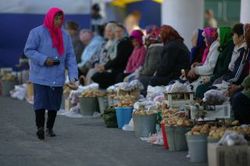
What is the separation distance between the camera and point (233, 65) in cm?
1236

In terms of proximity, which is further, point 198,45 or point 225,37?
point 198,45

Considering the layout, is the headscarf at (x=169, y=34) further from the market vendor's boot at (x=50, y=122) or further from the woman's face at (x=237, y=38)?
the market vendor's boot at (x=50, y=122)

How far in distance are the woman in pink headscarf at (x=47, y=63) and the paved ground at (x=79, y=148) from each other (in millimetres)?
A: 519

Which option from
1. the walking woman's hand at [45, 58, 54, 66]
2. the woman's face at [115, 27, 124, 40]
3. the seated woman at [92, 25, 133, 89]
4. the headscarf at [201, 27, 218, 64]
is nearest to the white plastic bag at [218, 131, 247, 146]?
the walking woman's hand at [45, 58, 54, 66]

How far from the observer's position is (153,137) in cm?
1198

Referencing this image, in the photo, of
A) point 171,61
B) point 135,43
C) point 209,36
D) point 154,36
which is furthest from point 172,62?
point 135,43

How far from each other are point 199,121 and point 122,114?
2890 mm

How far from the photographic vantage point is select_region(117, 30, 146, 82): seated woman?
16234mm

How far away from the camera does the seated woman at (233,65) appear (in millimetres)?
11930

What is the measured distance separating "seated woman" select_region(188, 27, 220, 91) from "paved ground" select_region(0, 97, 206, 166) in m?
1.36

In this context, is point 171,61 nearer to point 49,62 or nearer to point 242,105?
point 49,62

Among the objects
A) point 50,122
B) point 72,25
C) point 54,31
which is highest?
point 54,31

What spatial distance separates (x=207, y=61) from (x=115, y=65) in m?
4.20

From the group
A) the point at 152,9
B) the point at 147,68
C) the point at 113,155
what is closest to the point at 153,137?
the point at 113,155
